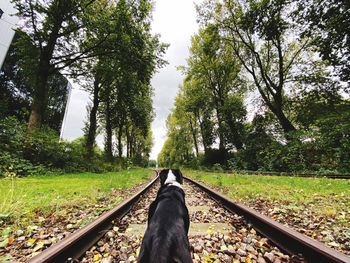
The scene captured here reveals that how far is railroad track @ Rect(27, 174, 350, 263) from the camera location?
154 cm

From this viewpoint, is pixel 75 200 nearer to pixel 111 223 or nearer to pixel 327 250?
pixel 111 223

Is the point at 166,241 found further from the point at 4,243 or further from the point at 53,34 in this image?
the point at 53,34

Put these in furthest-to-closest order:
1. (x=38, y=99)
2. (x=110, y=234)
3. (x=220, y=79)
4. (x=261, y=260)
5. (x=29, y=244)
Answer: (x=220, y=79) → (x=38, y=99) → (x=110, y=234) → (x=29, y=244) → (x=261, y=260)

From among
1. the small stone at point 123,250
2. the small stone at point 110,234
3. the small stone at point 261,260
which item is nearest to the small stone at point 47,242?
the small stone at point 110,234

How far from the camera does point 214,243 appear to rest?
201cm

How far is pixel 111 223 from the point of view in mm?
2557

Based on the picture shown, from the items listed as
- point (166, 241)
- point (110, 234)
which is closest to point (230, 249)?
point (166, 241)

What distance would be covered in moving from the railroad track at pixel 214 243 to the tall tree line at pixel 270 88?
395 inches

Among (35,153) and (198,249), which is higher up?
(35,153)

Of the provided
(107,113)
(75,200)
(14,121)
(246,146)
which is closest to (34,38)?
(14,121)

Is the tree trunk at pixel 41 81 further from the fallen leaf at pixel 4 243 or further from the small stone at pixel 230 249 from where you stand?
the small stone at pixel 230 249

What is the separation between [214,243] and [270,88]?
16280 mm

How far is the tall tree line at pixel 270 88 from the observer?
30.9ft

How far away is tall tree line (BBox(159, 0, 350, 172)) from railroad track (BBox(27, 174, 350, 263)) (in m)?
10.0
